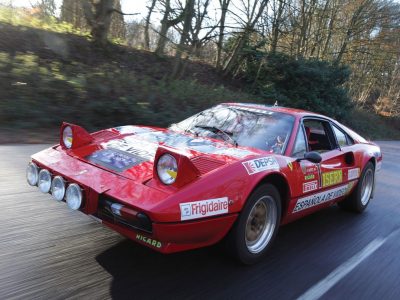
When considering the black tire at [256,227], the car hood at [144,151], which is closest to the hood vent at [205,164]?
the car hood at [144,151]

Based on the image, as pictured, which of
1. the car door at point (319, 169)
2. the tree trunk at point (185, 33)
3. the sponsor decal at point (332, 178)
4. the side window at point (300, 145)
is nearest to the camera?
the car door at point (319, 169)

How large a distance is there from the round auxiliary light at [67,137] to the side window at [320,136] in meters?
2.65

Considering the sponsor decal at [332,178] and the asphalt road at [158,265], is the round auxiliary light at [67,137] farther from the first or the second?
the sponsor decal at [332,178]

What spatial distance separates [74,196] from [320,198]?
8.32 feet

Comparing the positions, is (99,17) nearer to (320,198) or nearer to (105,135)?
(105,135)

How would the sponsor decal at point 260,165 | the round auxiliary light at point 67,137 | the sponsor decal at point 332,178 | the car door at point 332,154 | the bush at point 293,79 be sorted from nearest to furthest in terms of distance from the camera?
the sponsor decal at point 260,165
the round auxiliary light at point 67,137
the sponsor decal at point 332,178
the car door at point 332,154
the bush at point 293,79

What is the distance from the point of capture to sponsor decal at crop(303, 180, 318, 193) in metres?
4.22

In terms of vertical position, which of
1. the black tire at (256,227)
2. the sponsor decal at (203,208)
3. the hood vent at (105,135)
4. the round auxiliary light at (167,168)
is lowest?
the black tire at (256,227)

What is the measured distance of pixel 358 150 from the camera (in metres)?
5.62

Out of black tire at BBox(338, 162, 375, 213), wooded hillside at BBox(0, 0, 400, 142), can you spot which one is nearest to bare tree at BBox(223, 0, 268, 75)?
wooded hillside at BBox(0, 0, 400, 142)

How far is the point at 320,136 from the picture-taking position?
5426mm

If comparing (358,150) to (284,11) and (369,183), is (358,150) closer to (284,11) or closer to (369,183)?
(369,183)

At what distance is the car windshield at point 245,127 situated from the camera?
4332mm

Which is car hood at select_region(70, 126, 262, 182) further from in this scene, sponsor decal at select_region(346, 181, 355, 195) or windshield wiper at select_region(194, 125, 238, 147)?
sponsor decal at select_region(346, 181, 355, 195)
